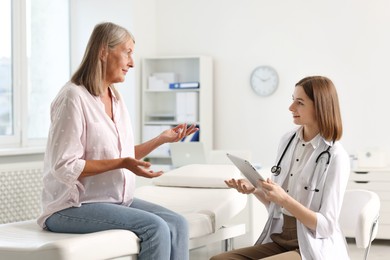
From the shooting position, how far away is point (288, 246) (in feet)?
8.69

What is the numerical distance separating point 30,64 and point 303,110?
12.0ft

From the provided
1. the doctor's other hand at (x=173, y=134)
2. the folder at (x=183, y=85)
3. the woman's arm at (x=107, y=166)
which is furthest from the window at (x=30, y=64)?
the woman's arm at (x=107, y=166)

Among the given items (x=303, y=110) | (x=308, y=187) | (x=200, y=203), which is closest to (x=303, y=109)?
(x=303, y=110)

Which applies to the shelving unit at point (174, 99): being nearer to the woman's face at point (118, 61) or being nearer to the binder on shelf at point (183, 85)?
the binder on shelf at point (183, 85)

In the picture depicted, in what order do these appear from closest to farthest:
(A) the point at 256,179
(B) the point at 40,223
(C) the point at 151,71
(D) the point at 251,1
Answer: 1. (A) the point at 256,179
2. (B) the point at 40,223
3. (D) the point at 251,1
4. (C) the point at 151,71

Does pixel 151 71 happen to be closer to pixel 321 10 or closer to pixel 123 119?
pixel 321 10

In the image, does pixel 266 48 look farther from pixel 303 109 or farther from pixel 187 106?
pixel 303 109

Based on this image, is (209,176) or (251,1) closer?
(209,176)

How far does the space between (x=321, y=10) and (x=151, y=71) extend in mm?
1780

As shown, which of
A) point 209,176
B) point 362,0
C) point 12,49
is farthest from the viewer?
point 362,0

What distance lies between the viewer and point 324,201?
8.34 feet

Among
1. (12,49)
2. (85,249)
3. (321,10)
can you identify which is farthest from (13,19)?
(85,249)

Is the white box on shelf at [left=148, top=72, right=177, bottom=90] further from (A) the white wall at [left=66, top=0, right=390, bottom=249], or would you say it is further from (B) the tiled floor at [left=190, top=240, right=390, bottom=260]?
(B) the tiled floor at [left=190, top=240, right=390, bottom=260]

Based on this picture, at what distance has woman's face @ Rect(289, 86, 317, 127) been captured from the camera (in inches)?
105
